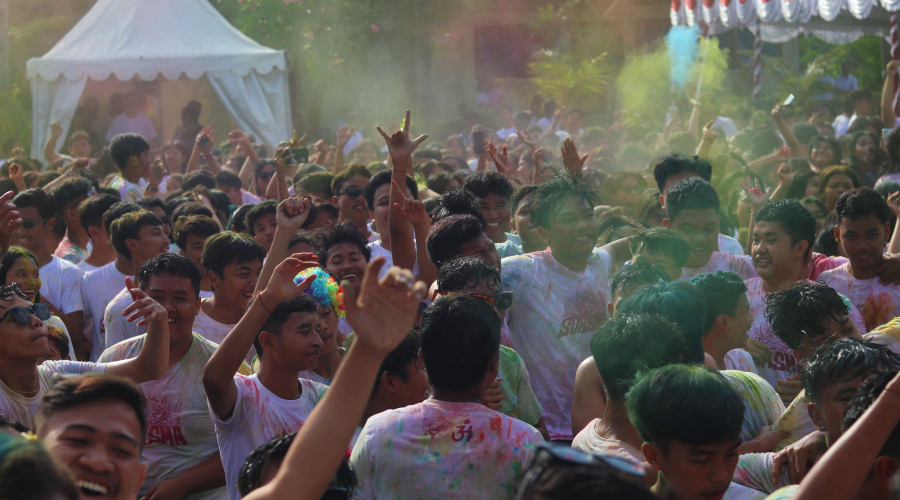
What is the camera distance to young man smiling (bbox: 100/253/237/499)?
341cm

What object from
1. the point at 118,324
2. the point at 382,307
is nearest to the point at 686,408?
the point at 382,307

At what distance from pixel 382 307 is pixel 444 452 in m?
0.67

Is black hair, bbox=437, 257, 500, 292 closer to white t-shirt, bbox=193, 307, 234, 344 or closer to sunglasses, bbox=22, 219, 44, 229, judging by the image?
white t-shirt, bbox=193, 307, 234, 344

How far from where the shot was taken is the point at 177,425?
3.47 metres

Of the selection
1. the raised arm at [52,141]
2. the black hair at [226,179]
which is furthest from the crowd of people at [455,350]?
the raised arm at [52,141]

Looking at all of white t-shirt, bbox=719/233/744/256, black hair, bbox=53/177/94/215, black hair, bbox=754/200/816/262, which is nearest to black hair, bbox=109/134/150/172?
black hair, bbox=53/177/94/215

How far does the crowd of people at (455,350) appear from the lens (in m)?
1.94

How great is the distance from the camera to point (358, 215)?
20.3 feet

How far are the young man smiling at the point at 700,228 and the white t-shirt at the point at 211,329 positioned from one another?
8.56 feet

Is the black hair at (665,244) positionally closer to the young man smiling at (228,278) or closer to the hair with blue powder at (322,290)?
the hair with blue powder at (322,290)

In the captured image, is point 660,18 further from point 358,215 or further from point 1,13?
point 358,215

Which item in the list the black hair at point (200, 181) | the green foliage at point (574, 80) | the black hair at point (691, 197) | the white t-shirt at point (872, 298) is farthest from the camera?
the green foliage at point (574, 80)

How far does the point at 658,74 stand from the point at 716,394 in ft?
64.4

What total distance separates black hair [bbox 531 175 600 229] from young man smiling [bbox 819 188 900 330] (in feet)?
4.71
